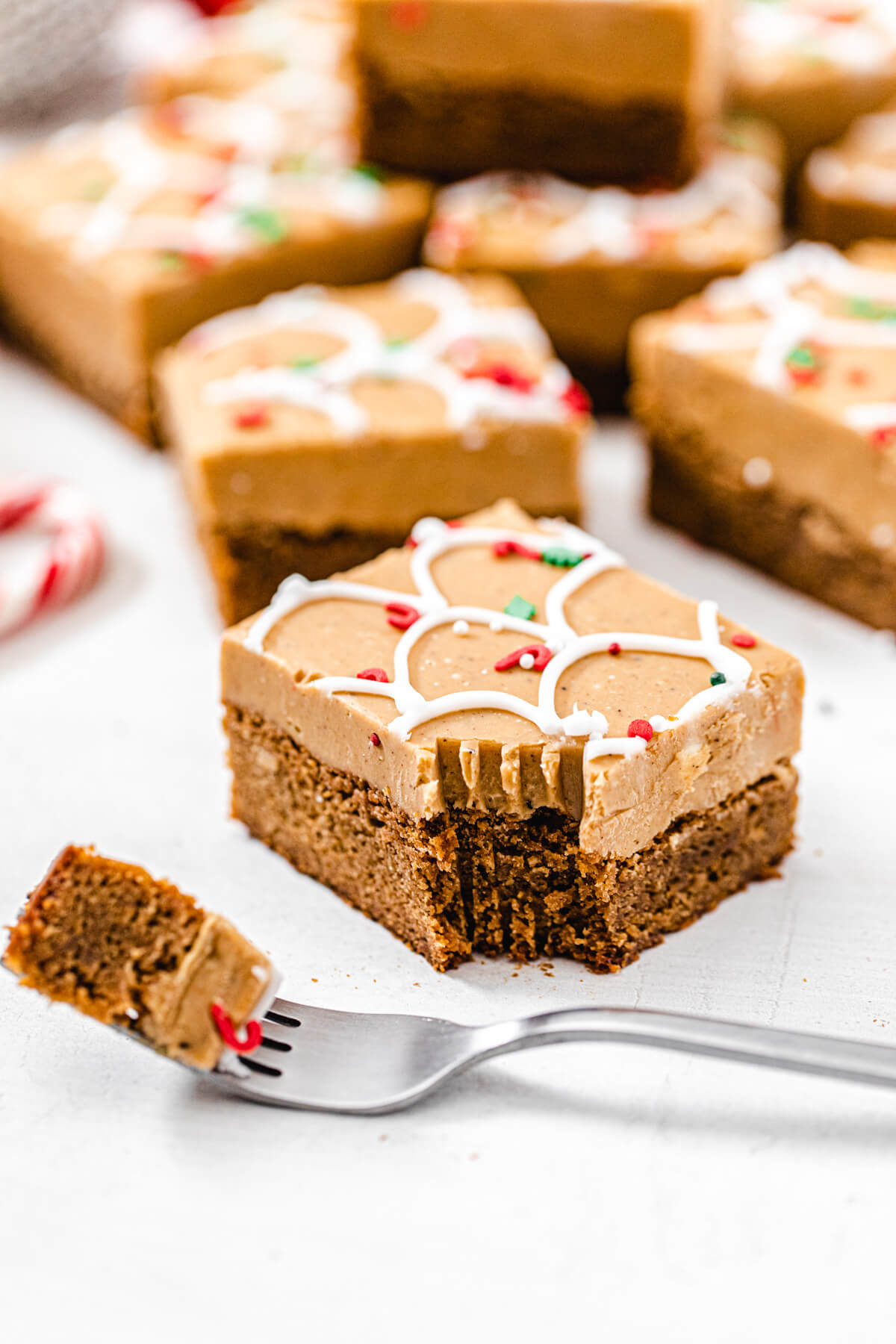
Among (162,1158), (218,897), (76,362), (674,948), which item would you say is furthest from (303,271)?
(162,1158)

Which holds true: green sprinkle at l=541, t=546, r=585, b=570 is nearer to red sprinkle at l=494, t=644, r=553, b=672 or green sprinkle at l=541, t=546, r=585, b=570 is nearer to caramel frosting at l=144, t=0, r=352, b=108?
red sprinkle at l=494, t=644, r=553, b=672

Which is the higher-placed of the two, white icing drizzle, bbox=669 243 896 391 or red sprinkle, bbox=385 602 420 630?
red sprinkle, bbox=385 602 420 630

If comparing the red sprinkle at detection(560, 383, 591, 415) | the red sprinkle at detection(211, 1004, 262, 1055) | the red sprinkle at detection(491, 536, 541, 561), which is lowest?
the red sprinkle at detection(211, 1004, 262, 1055)

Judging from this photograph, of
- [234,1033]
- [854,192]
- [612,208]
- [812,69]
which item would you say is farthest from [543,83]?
[234,1033]

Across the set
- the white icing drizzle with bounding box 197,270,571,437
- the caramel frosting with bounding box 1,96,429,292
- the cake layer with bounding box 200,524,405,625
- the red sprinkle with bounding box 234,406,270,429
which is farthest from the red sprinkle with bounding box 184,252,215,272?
the cake layer with bounding box 200,524,405,625

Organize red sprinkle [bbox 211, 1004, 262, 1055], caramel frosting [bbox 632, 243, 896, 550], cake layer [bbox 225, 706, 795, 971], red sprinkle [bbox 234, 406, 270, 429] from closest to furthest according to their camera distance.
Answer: red sprinkle [bbox 211, 1004, 262, 1055] → cake layer [bbox 225, 706, 795, 971] → caramel frosting [bbox 632, 243, 896, 550] → red sprinkle [bbox 234, 406, 270, 429]

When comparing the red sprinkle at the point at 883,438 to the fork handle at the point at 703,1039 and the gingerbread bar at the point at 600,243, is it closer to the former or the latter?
the gingerbread bar at the point at 600,243

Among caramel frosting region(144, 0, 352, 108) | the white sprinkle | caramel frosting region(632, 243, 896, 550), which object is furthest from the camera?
caramel frosting region(144, 0, 352, 108)
